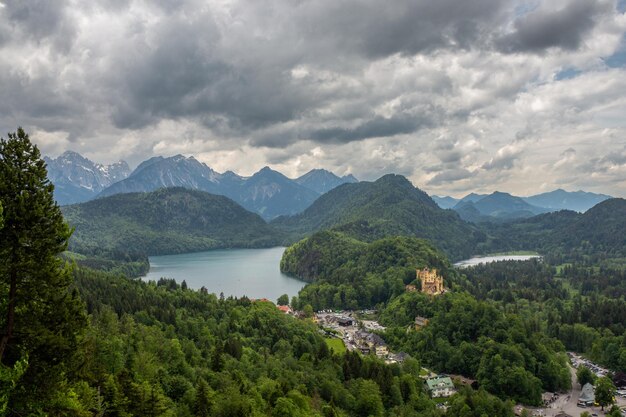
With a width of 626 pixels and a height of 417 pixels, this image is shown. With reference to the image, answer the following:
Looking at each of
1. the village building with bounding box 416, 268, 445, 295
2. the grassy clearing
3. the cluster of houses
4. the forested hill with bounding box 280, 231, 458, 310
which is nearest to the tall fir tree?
the cluster of houses

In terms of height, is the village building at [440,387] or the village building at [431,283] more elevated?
the village building at [431,283]

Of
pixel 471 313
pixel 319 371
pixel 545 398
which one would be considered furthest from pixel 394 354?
pixel 319 371

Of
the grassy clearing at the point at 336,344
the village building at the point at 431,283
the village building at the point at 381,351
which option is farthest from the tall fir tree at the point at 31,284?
the village building at the point at 431,283

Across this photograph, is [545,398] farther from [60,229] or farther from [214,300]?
[60,229]

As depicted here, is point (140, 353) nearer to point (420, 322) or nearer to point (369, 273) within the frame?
point (420, 322)

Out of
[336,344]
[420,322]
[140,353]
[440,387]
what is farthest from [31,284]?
[420,322]

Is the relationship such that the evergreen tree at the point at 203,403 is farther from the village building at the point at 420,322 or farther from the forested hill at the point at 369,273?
the forested hill at the point at 369,273

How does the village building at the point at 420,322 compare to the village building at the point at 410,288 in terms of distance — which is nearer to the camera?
the village building at the point at 420,322
